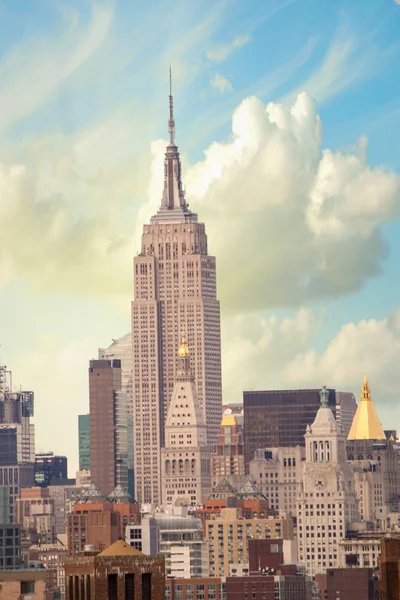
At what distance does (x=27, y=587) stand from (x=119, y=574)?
36.1 m

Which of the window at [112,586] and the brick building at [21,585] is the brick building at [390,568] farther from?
the brick building at [21,585]

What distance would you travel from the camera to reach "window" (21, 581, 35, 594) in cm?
12794

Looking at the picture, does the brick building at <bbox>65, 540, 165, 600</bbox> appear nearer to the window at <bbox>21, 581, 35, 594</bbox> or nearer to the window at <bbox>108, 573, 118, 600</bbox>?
the window at <bbox>108, 573, 118, 600</bbox>

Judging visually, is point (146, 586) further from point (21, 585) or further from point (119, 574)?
point (21, 585)

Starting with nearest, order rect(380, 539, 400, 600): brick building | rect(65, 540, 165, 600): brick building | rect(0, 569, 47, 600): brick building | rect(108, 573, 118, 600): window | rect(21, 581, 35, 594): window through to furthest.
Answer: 1. rect(108, 573, 118, 600): window
2. rect(65, 540, 165, 600): brick building
3. rect(380, 539, 400, 600): brick building
4. rect(0, 569, 47, 600): brick building
5. rect(21, 581, 35, 594): window

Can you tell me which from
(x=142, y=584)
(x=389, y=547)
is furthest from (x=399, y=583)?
(x=142, y=584)

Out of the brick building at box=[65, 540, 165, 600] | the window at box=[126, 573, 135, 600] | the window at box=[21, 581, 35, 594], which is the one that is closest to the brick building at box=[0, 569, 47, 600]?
the window at box=[21, 581, 35, 594]

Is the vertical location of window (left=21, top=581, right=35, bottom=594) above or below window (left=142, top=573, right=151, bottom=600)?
above

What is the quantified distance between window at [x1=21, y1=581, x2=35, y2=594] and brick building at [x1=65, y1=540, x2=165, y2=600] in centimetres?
3400

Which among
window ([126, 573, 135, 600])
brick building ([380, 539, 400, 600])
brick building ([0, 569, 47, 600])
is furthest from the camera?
brick building ([0, 569, 47, 600])

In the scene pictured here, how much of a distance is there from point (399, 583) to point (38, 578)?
4003 cm

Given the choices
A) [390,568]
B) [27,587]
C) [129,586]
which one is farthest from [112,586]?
[27,587]

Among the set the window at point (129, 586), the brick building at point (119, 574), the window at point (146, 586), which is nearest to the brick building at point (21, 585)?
the brick building at point (119, 574)

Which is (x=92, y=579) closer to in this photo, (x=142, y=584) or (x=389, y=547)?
(x=142, y=584)
